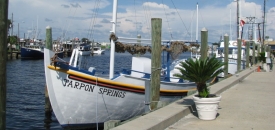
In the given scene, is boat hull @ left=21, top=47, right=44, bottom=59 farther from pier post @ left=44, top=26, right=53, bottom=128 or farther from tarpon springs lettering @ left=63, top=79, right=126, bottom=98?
tarpon springs lettering @ left=63, top=79, right=126, bottom=98

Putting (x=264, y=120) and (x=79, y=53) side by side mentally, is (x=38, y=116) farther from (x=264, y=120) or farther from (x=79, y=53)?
(x=264, y=120)

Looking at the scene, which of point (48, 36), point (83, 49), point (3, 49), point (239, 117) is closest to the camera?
point (3, 49)

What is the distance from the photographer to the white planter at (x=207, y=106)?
8180 millimetres

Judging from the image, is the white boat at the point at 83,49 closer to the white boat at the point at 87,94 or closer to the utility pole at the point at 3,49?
the white boat at the point at 87,94

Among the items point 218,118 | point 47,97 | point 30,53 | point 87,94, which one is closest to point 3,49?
point 218,118

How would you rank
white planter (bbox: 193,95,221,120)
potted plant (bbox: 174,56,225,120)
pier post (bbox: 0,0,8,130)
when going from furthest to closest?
potted plant (bbox: 174,56,225,120), white planter (bbox: 193,95,221,120), pier post (bbox: 0,0,8,130)

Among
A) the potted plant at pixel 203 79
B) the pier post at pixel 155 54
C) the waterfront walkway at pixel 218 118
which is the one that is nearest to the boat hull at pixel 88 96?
the pier post at pixel 155 54

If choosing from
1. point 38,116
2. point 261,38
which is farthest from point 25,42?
point 38,116

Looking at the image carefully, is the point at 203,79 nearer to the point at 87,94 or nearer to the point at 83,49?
the point at 87,94

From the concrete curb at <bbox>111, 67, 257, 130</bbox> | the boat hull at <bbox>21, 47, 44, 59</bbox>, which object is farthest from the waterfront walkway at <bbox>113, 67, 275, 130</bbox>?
the boat hull at <bbox>21, 47, 44, 59</bbox>

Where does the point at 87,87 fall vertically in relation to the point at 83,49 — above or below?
below

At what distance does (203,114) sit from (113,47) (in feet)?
17.5

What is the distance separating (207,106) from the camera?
8273 millimetres

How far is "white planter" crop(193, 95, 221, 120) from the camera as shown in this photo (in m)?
8.18
